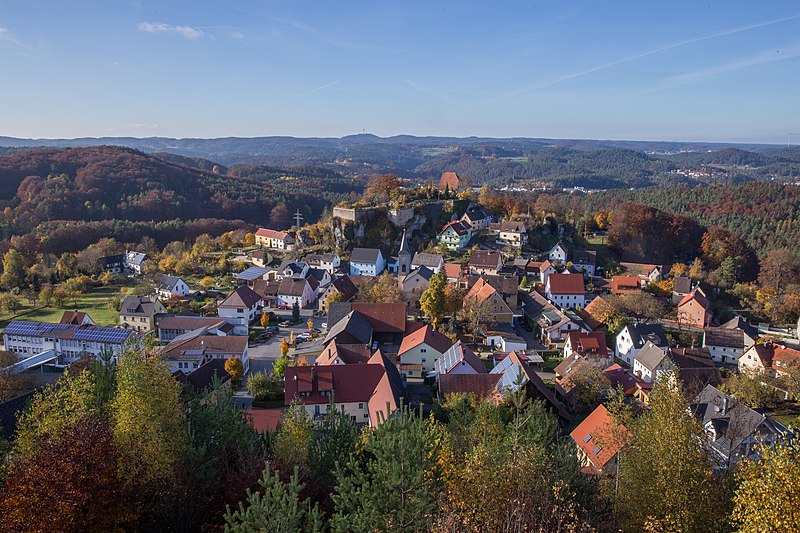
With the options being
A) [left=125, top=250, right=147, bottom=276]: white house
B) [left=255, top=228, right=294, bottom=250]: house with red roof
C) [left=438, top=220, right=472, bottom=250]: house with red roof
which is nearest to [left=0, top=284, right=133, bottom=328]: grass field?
[left=125, top=250, right=147, bottom=276]: white house

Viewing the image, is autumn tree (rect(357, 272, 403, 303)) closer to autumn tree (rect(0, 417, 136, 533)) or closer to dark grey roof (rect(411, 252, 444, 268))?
dark grey roof (rect(411, 252, 444, 268))

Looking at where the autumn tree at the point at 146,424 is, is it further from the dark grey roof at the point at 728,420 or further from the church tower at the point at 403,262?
the church tower at the point at 403,262

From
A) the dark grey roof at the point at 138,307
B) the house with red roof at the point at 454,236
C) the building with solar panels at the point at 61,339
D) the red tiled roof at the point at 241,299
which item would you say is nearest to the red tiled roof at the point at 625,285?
the house with red roof at the point at 454,236

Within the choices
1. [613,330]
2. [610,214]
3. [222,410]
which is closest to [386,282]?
[613,330]

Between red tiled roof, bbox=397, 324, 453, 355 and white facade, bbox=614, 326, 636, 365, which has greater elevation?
red tiled roof, bbox=397, 324, 453, 355

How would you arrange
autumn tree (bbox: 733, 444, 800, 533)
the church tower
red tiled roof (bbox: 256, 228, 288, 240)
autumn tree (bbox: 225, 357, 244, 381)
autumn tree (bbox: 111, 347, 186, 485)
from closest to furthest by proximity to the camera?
autumn tree (bbox: 733, 444, 800, 533) < autumn tree (bbox: 111, 347, 186, 485) < autumn tree (bbox: 225, 357, 244, 381) < the church tower < red tiled roof (bbox: 256, 228, 288, 240)

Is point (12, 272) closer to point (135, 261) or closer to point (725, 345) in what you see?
point (135, 261)

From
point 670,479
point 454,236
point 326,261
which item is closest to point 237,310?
point 326,261
